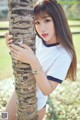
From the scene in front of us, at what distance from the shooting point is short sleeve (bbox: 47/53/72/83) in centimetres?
199

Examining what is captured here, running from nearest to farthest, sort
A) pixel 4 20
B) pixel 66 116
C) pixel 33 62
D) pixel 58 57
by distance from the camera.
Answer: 1. pixel 33 62
2. pixel 58 57
3. pixel 66 116
4. pixel 4 20

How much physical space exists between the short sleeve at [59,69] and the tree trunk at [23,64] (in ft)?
0.40

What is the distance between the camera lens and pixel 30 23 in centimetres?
188

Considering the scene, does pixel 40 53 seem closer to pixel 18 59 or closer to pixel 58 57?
pixel 58 57

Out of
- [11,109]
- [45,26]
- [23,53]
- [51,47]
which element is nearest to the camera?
[23,53]

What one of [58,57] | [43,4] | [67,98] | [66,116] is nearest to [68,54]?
[58,57]

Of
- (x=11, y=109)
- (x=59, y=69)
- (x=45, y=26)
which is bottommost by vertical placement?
(x=11, y=109)

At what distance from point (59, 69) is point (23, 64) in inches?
8.9

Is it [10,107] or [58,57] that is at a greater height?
[58,57]

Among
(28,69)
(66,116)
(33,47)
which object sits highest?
(33,47)

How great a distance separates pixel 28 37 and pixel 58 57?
0.25 meters

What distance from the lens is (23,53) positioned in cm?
182

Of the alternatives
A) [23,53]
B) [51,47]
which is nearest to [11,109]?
[51,47]

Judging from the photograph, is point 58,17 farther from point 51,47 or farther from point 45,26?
point 51,47
